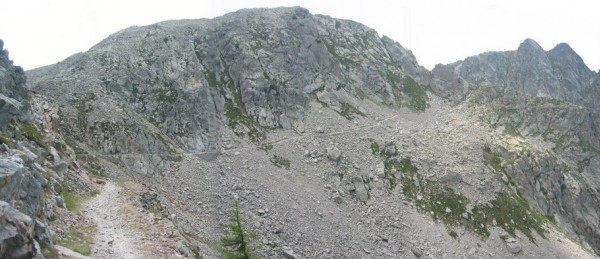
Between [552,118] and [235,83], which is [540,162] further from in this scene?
[235,83]

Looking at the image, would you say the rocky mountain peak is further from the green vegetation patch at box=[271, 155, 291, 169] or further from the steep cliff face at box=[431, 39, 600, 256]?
the green vegetation patch at box=[271, 155, 291, 169]

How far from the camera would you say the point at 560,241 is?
61094 millimetres

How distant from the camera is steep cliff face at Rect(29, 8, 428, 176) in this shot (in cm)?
5762

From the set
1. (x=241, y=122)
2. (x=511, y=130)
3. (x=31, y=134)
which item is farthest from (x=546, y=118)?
(x=31, y=134)

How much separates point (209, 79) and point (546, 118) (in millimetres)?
87897

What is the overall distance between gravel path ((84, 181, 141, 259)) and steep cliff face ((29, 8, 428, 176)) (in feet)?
51.5

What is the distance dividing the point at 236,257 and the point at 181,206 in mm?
26141

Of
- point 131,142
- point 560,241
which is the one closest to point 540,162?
point 560,241

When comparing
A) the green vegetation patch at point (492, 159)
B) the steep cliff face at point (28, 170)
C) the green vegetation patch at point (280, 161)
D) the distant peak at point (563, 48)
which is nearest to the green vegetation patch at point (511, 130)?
the green vegetation patch at point (492, 159)

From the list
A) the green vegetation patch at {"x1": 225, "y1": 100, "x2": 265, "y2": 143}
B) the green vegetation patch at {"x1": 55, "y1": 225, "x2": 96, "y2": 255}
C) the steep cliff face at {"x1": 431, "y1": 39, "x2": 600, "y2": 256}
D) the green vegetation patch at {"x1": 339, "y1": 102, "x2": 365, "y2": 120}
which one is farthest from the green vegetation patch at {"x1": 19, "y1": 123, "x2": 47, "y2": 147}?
the steep cliff face at {"x1": 431, "y1": 39, "x2": 600, "y2": 256}

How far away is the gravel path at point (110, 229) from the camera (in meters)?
25.0

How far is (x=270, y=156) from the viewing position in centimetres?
6356

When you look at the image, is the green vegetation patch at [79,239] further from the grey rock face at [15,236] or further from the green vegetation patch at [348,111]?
the green vegetation patch at [348,111]

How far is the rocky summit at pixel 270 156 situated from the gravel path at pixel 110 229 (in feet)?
0.70
